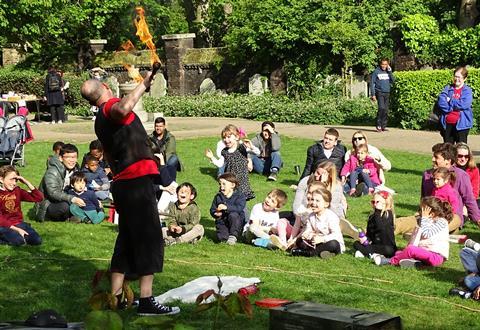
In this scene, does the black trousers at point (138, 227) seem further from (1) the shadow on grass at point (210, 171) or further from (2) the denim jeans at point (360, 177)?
(1) the shadow on grass at point (210, 171)

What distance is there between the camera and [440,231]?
10664mm

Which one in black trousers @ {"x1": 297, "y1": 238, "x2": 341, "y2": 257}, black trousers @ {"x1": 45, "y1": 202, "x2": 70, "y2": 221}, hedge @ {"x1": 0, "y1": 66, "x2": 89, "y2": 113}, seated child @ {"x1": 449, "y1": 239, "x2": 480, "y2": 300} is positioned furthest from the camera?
hedge @ {"x1": 0, "y1": 66, "x2": 89, "y2": 113}

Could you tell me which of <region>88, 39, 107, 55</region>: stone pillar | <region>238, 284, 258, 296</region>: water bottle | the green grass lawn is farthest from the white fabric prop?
<region>88, 39, 107, 55</region>: stone pillar

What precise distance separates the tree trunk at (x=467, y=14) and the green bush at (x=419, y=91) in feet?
28.5

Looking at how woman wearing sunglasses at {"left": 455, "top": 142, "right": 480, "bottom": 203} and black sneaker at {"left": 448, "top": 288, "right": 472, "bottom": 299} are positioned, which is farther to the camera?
woman wearing sunglasses at {"left": 455, "top": 142, "right": 480, "bottom": 203}

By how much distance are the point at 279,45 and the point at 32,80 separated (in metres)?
10.1

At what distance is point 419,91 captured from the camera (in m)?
24.7

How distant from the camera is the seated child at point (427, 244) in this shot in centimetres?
1047

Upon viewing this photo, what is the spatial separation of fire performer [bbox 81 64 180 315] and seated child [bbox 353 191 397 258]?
12.2 ft

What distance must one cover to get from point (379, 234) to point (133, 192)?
4.21 m

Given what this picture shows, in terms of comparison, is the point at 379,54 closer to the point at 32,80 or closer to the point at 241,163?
the point at 32,80

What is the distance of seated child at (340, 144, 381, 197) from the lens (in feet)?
52.8

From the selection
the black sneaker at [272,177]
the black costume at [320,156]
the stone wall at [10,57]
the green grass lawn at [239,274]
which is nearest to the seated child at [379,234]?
the green grass lawn at [239,274]

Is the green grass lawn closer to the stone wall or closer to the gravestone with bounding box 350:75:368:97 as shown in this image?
the gravestone with bounding box 350:75:368:97
